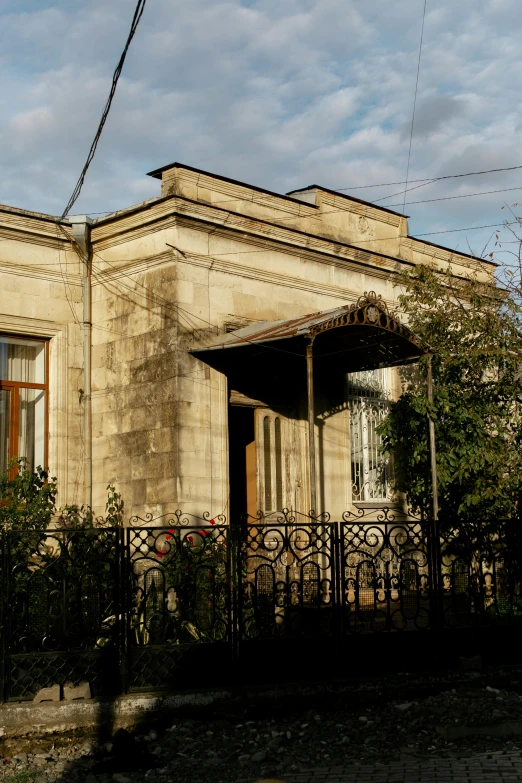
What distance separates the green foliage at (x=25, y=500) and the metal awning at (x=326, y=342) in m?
2.36

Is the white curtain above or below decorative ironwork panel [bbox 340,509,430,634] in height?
above

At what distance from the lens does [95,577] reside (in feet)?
23.4

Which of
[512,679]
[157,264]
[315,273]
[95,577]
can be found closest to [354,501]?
[315,273]

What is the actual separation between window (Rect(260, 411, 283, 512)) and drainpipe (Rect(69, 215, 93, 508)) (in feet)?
7.54

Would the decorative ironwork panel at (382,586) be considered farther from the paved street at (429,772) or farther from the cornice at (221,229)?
the cornice at (221,229)

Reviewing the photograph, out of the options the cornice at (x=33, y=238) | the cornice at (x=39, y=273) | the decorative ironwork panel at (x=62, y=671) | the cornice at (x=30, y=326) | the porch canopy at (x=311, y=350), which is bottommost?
the decorative ironwork panel at (x=62, y=671)

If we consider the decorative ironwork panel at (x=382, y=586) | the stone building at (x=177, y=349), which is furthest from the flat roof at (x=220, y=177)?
the decorative ironwork panel at (x=382, y=586)

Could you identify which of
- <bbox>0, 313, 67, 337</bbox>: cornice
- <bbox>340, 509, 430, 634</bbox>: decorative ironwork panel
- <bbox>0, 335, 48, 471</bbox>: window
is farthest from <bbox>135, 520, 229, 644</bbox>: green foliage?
<bbox>0, 313, 67, 337</bbox>: cornice

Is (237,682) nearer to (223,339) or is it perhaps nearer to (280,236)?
(223,339)

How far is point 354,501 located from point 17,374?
197 inches

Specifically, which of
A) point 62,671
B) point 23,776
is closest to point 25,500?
point 62,671

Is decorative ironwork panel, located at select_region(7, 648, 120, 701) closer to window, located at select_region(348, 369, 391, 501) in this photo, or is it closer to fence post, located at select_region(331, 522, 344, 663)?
fence post, located at select_region(331, 522, 344, 663)

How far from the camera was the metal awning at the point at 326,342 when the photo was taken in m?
10.4

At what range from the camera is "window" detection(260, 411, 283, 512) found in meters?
12.4
